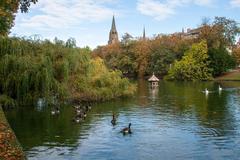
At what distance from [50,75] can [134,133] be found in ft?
47.7

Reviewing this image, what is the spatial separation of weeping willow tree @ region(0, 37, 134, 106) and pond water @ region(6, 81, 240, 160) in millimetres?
1745

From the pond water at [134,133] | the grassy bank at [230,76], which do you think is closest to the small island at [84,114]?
the pond water at [134,133]

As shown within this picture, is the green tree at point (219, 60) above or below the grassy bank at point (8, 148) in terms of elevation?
above

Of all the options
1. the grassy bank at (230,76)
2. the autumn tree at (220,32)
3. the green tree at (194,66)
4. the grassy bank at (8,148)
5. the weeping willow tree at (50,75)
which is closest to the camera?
the grassy bank at (8,148)

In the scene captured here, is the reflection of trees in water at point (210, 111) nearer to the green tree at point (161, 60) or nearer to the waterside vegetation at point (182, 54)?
the waterside vegetation at point (182, 54)

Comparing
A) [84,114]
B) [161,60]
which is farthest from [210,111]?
[161,60]

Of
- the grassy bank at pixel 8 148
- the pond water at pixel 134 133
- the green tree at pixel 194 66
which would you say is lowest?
the pond water at pixel 134 133

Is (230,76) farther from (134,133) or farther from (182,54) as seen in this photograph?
(134,133)

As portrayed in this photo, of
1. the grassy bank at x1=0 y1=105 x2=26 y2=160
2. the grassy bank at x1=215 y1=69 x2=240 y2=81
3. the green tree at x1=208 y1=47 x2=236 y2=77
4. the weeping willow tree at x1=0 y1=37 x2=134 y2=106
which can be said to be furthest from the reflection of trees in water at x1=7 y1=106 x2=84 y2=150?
the green tree at x1=208 y1=47 x2=236 y2=77

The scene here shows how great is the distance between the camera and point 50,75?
41.5 metres

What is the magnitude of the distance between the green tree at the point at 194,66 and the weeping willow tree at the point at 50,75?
51817 millimetres

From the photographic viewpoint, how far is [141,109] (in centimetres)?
4322

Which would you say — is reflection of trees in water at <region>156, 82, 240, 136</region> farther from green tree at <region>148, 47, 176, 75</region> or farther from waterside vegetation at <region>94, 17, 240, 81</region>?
green tree at <region>148, 47, 176, 75</region>

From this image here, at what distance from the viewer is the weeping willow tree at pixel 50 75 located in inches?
1583
